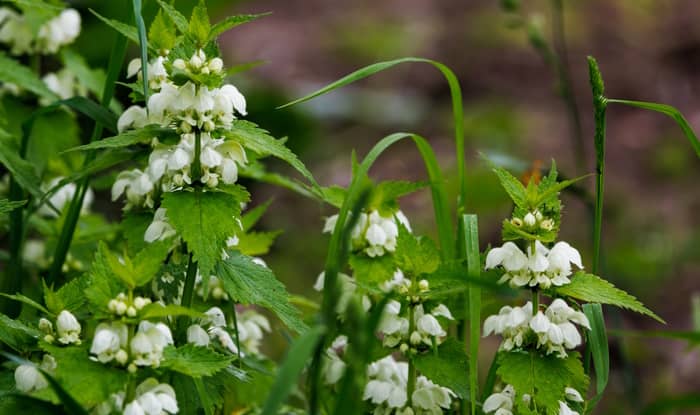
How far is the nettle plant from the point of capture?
1.40 m

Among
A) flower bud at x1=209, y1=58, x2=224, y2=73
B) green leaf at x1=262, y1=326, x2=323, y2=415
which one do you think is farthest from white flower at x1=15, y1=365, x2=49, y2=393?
flower bud at x1=209, y1=58, x2=224, y2=73

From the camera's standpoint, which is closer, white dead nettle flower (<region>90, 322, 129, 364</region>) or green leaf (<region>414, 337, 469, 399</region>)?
white dead nettle flower (<region>90, 322, 129, 364</region>)

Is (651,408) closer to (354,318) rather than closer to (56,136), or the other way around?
(354,318)

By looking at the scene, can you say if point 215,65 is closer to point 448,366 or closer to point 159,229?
point 159,229

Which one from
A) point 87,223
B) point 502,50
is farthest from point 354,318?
point 502,50

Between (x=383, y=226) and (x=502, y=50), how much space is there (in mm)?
5668

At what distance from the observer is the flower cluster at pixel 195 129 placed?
157 centimetres

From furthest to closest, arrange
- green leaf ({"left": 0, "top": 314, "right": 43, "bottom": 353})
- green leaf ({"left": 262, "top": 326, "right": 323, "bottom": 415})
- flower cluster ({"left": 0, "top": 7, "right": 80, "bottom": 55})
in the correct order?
flower cluster ({"left": 0, "top": 7, "right": 80, "bottom": 55}) → green leaf ({"left": 0, "top": 314, "right": 43, "bottom": 353}) → green leaf ({"left": 262, "top": 326, "right": 323, "bottom": 415})

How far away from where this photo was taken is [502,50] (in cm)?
730

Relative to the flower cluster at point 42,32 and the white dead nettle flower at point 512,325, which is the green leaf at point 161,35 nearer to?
the flower cluster at point 42,32

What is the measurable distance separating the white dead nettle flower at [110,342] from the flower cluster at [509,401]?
0.64 metres

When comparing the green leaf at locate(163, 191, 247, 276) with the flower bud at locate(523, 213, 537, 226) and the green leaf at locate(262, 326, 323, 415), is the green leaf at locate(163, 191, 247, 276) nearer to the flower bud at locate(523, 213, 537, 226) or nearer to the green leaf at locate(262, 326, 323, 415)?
the green leaf at locate(262, 326, 323, 415)

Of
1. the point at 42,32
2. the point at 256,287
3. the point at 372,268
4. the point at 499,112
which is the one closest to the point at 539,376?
the point at 372,268

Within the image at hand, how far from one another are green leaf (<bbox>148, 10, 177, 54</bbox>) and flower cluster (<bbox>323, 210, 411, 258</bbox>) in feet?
1.63
